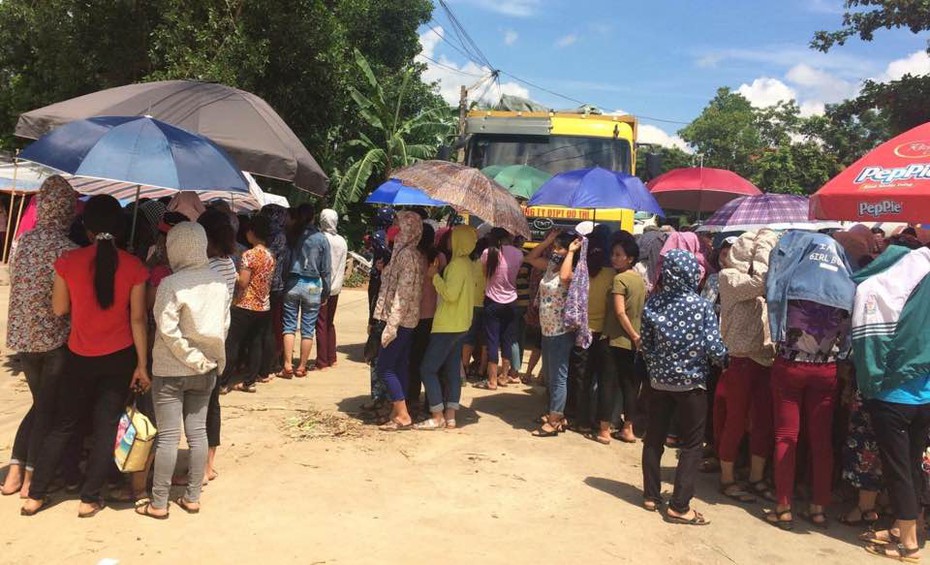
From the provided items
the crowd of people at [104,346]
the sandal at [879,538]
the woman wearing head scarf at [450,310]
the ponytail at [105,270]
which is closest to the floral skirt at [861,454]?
the sandal at [879,538]

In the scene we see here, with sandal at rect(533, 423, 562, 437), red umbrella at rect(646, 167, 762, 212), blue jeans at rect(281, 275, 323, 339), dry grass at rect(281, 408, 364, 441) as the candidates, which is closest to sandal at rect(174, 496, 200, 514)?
dry grass at rect(281, 408, 364, 441)

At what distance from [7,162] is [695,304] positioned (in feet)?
60.0

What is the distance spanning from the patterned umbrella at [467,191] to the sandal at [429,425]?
1870mm

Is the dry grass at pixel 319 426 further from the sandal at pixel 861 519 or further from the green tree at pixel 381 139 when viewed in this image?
the green tree at pixel 381 139

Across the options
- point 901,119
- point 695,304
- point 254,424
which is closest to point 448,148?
point 254,424

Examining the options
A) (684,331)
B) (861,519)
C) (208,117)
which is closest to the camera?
(684,331)

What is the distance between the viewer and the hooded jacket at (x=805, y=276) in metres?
4.44

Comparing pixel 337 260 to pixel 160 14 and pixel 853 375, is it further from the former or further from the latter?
pixel 160 14

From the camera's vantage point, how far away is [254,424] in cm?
594

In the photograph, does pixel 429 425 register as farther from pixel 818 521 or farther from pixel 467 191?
pixel 818 521

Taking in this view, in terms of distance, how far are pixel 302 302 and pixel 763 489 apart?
488 cm

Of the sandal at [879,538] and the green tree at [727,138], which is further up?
the green tree at [727,138]

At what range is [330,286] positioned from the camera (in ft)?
25.5

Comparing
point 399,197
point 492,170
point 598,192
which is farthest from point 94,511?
point 492,170
